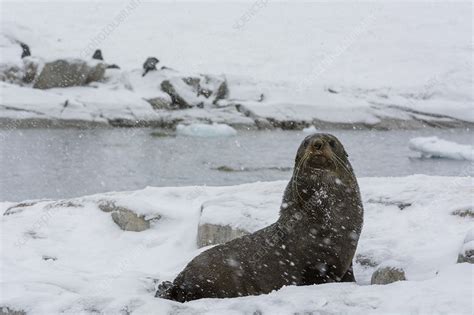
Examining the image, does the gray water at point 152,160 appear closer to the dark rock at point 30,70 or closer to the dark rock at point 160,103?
the dark rock at point 160,103

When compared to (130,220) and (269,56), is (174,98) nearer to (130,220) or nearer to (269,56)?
(269,56)

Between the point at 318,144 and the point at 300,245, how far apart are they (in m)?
0.72

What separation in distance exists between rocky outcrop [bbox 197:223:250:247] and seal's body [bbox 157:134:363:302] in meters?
1.46

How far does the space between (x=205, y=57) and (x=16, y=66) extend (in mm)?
17343

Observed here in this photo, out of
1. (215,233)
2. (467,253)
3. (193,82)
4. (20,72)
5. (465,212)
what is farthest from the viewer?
(193,82)

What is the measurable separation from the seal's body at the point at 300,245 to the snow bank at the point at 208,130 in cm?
2478

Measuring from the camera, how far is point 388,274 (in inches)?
187

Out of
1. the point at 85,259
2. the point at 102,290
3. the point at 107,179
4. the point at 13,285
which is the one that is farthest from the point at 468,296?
the point at 107,179

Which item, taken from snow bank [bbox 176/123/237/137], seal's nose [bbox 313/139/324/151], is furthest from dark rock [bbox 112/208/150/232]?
snow bank [bbox 176/123/237/137]

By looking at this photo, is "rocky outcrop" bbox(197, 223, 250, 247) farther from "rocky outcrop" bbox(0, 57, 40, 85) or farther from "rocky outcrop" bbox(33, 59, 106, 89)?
"rocky outcrop" bbox(0, 57, 40, 85)

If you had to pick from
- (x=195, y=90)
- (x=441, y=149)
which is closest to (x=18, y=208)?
(x=441, y=149)

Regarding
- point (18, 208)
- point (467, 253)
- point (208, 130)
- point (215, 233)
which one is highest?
point (467, 253)

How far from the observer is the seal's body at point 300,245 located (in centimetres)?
462

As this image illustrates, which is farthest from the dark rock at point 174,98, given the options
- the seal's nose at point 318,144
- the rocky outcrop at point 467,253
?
the rocky outcrop at point 467,253
